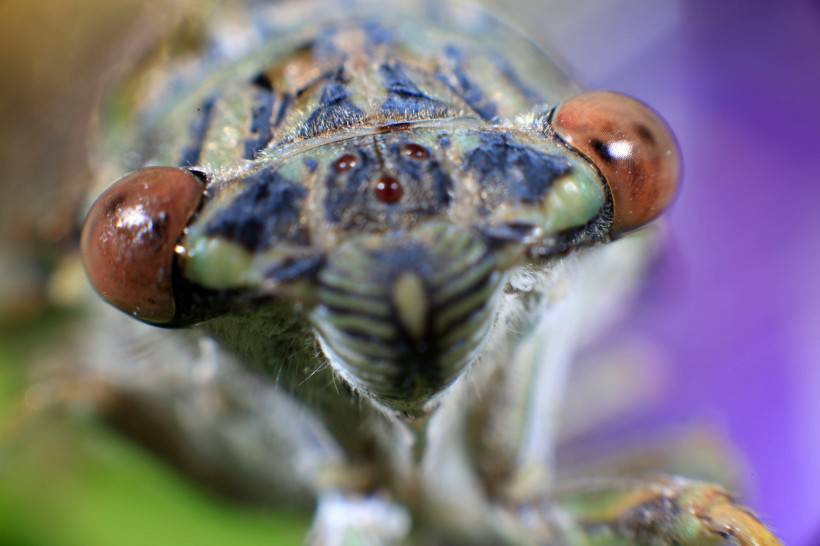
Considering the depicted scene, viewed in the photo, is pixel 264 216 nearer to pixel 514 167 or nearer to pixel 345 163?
pixel 345 163

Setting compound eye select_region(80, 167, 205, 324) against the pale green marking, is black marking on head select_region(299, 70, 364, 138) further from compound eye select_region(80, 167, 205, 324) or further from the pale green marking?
the pale green marking

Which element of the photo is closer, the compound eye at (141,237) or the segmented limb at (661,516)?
the compound eye at (141,237)

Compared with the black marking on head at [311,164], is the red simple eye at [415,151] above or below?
above

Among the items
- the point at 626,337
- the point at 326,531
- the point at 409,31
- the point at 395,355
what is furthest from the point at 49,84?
the point at 395,355

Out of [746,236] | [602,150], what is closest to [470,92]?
[602,150]

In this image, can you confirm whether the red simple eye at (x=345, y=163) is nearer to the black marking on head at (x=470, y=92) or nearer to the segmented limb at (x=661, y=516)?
the black marking on head at (x=470, y=92)

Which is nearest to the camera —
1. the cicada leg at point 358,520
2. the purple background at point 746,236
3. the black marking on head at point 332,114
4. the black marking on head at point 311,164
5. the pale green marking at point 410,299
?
the pale green marking at point 410,299

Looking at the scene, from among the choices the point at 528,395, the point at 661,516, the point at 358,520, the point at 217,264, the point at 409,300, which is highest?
the point at 409,300

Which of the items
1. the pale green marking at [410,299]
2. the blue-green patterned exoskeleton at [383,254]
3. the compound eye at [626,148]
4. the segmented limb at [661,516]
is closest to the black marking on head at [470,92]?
the blue-green patterned exoskeleton at [383,254]
